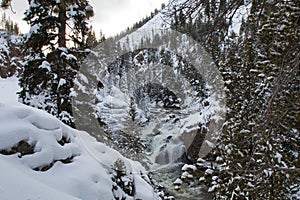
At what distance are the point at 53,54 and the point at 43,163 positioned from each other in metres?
4.99

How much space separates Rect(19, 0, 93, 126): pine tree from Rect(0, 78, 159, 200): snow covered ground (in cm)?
327

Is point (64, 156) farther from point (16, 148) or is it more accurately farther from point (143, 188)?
point (143, 188)

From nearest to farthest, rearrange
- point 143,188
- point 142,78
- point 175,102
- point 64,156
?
point 64,156 < point 143,188 < point 175,102 < point 142,78

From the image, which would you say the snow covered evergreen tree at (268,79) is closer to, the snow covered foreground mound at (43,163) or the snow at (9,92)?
the snow covered foreground mound at (43,163)

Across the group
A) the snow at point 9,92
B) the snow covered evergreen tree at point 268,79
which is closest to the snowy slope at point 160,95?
the snow covered evergreen tree at point 268,79

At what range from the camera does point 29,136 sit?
340 centimetres

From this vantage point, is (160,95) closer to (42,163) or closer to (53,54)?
(53,54)

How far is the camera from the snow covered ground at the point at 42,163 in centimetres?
257

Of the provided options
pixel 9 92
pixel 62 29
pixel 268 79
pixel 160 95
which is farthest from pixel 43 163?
pixel 160 95

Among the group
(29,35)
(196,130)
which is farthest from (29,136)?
(196,130)

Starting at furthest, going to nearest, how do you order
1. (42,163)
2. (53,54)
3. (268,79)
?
(53,54)
(268,79)
(42,163)

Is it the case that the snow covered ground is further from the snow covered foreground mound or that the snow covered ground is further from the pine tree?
the pine tree

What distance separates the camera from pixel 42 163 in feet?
10.9

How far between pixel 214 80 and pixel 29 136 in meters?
5.73
